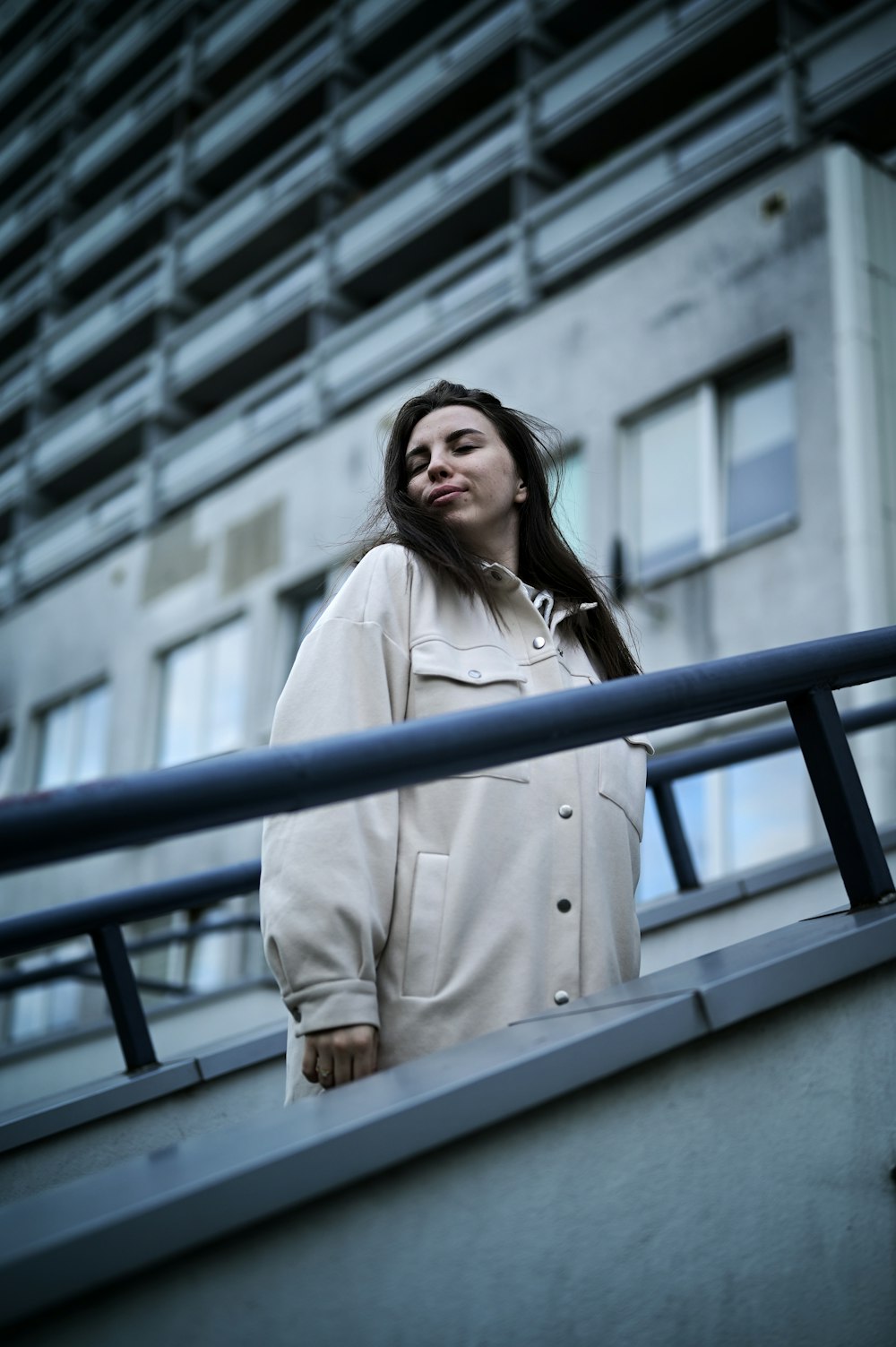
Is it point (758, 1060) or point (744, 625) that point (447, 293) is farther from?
point (758, 1060)

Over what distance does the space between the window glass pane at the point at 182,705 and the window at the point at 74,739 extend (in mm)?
1272

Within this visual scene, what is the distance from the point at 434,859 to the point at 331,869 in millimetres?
213

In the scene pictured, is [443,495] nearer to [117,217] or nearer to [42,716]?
[42,716]

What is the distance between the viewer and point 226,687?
1800cm

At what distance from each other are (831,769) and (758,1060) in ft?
1.98

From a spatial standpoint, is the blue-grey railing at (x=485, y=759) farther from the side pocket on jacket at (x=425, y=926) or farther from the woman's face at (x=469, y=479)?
the woman's face at (x=469, y=479)

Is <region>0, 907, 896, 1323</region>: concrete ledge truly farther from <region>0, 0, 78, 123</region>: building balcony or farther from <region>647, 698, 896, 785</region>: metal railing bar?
<region>0, 0, 78, 123</region>: building balcony

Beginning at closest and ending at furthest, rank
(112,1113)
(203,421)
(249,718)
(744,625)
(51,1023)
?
(112,1113) → (744,625) → (249,718) → (51,1023) → (203,421)

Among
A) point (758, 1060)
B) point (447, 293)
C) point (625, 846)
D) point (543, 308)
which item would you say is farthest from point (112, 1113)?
point (447, 293)

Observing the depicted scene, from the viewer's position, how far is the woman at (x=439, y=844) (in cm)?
223

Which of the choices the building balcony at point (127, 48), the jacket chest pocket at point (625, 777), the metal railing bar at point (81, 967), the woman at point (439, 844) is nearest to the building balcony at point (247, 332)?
the building balcony at point (127, 48)

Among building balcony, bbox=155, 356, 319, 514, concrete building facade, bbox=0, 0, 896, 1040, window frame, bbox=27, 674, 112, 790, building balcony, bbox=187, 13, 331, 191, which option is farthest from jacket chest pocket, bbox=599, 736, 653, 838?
building balcony, bbox=187, 13, 331, 191

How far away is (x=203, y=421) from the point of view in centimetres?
2169

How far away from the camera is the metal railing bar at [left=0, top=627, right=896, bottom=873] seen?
162cm
